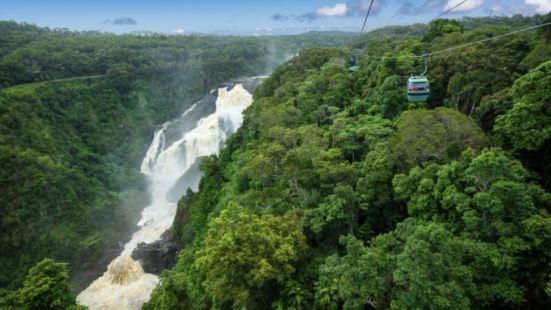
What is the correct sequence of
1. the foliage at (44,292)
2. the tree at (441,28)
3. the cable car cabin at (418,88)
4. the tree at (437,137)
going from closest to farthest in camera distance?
the foliage at (44,292), the tree at (437,137), the cable car cabin at (418,88), the tree at (441,28)

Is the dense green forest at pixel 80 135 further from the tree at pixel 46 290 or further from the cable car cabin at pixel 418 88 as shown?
the cable car cabin at pixel 418 88

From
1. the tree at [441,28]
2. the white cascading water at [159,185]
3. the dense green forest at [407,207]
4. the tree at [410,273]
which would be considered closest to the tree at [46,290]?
the dense green forest at [407,207]

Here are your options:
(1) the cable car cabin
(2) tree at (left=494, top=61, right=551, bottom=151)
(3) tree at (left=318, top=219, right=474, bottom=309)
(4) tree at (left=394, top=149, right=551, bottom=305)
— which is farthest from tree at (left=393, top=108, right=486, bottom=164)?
(3) tree at (left=318, top=219, right=474, bottom=309)

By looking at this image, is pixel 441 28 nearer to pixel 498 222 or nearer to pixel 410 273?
pixel 498 222

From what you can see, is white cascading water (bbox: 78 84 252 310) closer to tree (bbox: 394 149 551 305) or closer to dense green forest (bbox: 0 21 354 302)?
dense green forest (bbox: 0 21 354 302)

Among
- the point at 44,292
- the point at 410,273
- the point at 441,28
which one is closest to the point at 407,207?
the point at 410,273
